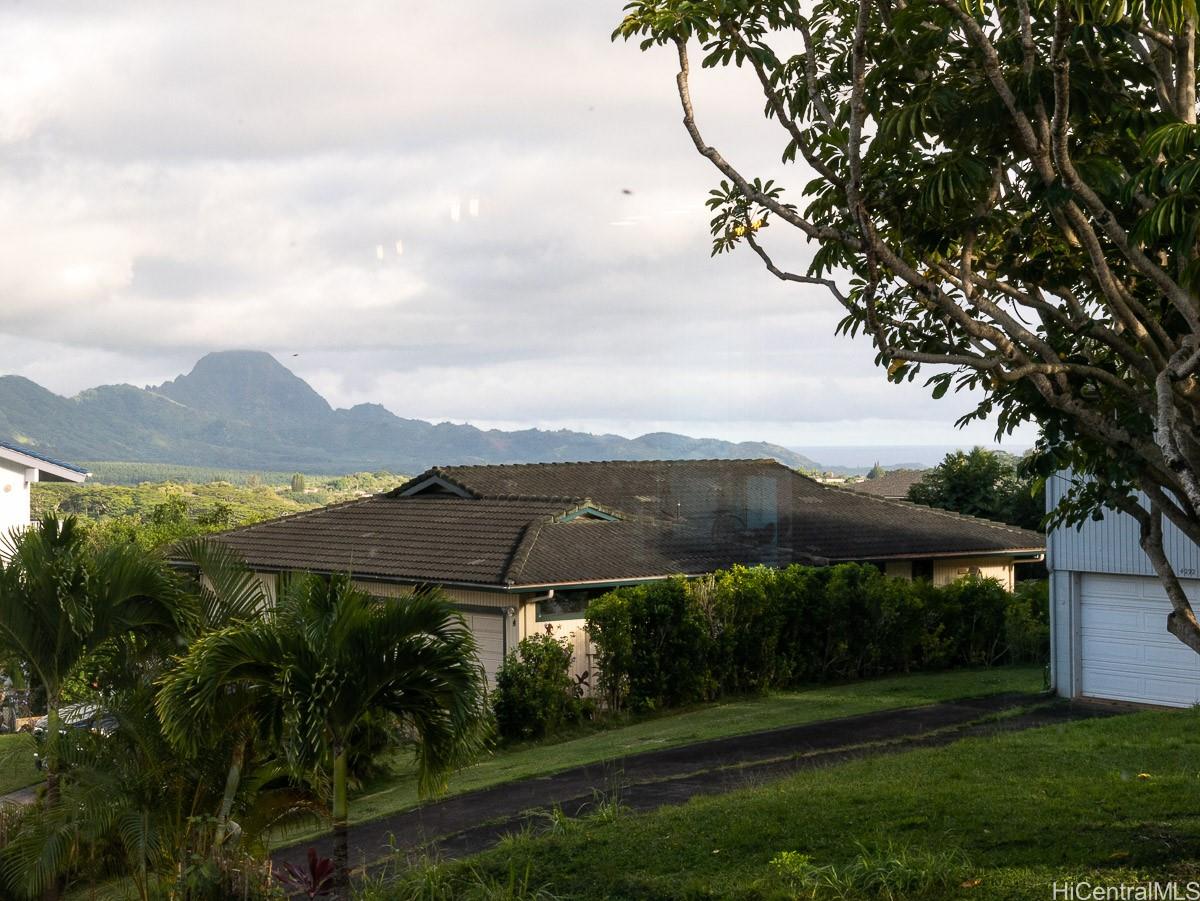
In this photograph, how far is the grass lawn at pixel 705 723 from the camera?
53.9 feet

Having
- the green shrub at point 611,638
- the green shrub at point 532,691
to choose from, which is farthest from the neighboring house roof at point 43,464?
the green shrub at point 611,638

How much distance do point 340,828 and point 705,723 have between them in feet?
39.4

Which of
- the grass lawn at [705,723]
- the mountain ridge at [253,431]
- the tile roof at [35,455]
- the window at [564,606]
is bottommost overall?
the grass lawn at [705,723]

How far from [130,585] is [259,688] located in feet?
11.4

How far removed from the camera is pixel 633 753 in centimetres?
1761

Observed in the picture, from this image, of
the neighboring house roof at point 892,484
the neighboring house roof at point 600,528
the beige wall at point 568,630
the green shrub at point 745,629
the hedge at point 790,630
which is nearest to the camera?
the hedge at point 790,630

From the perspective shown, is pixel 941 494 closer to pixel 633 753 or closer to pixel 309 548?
pixel 309 548

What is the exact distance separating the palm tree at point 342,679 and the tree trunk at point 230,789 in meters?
1.22

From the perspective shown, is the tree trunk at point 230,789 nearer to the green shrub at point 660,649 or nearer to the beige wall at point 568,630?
the green shrub at point 660,649

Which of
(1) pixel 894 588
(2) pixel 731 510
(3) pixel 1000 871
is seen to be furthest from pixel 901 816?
(2) pixel 731 510

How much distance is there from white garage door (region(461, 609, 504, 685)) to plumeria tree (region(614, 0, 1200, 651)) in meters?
12.6

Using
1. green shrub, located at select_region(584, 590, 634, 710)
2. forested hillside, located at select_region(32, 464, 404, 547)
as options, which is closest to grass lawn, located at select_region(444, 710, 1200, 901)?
forested hillside, located at select_region(32, 464, 404, 547)

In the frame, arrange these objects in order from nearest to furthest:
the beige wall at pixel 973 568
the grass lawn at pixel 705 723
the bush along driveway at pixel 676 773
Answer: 1. the bush along driveway at pixel 676 773
2. the grass lawn at pixel 705 723
3. the beige wall at pixel 973 568

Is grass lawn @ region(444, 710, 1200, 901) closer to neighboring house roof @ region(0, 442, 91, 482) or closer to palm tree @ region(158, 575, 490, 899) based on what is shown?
palm tree @ region(158, 575, 490, 899)
